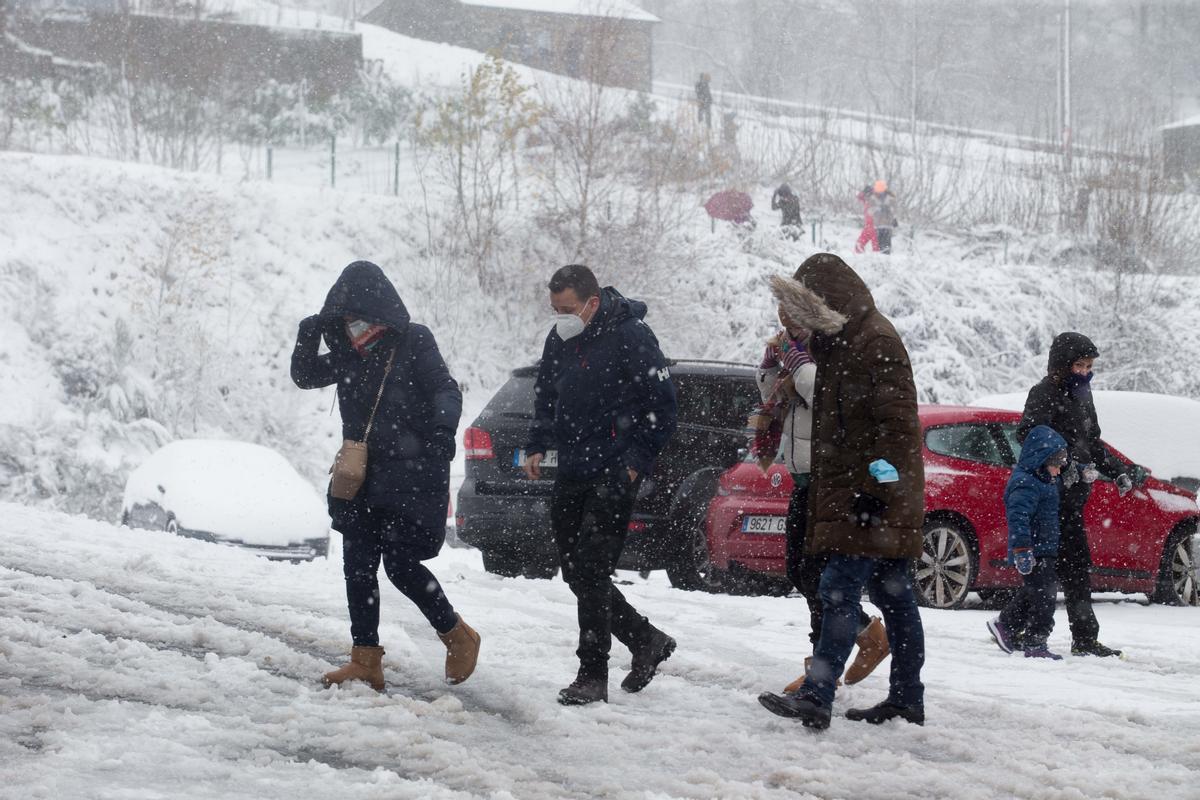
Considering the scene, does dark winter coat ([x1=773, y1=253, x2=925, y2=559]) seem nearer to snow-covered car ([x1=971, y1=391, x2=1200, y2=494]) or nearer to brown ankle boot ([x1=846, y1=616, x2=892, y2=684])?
brown ankle boot ([x1=846, y1=616, x2=892, y2=684])

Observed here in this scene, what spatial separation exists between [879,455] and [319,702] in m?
2.36

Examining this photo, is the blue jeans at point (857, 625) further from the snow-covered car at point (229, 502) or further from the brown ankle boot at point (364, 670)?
the snow-covered car at point (229, 502)

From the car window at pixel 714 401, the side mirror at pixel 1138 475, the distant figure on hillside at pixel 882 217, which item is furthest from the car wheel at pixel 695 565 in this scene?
the distant figure on hillside at pixel 882 217

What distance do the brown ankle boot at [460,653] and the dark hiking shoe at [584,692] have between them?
1.59 feet

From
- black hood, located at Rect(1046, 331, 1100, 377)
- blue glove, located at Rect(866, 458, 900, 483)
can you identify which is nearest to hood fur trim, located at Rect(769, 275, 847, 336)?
blue glove, located at Rect(866, 458, 900, 483)

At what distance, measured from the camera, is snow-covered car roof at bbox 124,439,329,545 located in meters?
14.3

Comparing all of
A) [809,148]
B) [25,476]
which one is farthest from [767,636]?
[809,148]

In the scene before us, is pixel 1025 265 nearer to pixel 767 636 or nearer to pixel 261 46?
pixel 261 46

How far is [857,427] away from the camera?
5664 mm

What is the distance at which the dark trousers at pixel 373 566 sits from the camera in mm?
6109

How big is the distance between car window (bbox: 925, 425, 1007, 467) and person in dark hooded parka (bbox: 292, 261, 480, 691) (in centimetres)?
514

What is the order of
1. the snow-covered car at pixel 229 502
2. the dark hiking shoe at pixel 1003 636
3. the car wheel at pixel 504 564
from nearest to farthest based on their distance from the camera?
the dark hiking shoe at pixel 1003 636
the car wheel at pixel 504 564
the snow-covered car at pixel 229 502

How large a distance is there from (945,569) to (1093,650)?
7.54 feet

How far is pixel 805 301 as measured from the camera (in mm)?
5766
